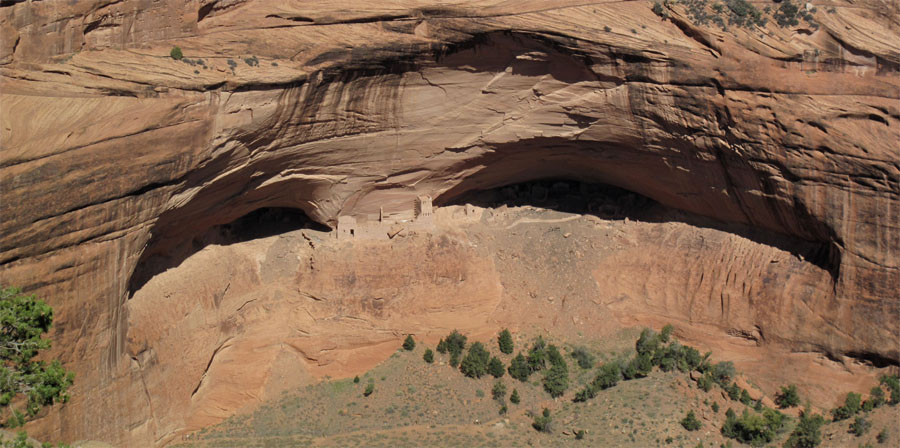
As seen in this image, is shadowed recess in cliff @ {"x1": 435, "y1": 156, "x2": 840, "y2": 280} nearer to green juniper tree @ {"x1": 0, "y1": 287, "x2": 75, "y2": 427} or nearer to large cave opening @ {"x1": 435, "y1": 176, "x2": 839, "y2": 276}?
large cave opening @ {"x1": 435, "y1": 176, "x2": 839, "y2": 276}

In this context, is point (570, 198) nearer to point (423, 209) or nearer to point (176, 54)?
point (423, 209)

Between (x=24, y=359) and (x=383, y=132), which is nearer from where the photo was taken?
(x=24, y=359)

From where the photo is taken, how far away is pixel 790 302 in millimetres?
27953

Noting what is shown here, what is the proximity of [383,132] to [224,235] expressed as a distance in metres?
5.46

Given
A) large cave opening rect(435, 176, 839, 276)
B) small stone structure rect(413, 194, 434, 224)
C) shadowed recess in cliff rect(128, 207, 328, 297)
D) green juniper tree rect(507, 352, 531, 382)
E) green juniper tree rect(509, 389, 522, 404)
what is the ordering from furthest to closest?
large cave opening rect(435, 176, 839, 276), small stone structure rect(413, 194, 434, 224), green juniper tree rect(507, 352, 531, 382), green juniper tree rect(509, 389, 522, 404), shadowed recess in cliff rect(128, 207, 328, 297)

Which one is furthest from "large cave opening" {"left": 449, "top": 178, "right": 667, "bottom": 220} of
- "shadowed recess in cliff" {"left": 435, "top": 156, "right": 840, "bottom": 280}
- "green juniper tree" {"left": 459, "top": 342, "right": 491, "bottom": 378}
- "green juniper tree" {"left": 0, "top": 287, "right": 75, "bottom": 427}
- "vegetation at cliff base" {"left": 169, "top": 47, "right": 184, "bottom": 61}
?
"green juniper tree" {"left": 0, "top": 287, "right": 75, "bottom": 427}

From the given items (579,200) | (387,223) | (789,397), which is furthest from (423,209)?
(789,397)

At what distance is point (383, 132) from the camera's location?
88.6 ft

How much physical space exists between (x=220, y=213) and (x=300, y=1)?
6044 mm

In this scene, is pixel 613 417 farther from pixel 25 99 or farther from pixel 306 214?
pixel 25 99

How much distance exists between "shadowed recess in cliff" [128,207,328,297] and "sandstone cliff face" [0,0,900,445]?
385 mm

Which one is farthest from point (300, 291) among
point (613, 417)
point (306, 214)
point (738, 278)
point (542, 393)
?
point (738, 278)

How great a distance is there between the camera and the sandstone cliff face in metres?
21.1

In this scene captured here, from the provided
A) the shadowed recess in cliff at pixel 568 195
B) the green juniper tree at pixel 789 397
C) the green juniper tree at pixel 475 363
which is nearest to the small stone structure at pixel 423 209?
the shadowed recess in cliff at pixel 568 195
